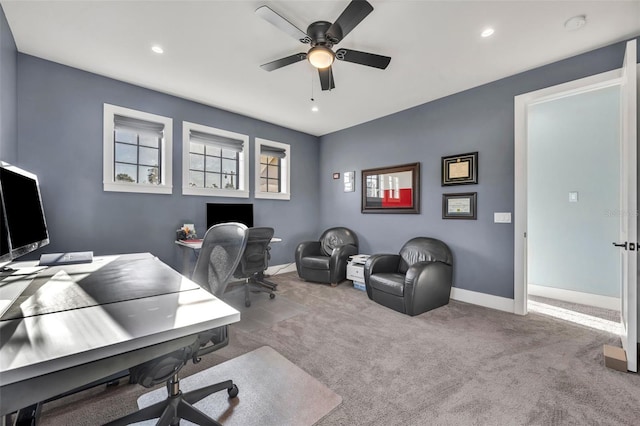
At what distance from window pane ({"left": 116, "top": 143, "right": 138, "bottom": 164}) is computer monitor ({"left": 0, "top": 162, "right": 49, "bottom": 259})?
1777mm

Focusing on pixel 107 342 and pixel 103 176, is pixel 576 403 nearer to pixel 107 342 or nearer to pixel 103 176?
pixel 107 342

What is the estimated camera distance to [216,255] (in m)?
1.75

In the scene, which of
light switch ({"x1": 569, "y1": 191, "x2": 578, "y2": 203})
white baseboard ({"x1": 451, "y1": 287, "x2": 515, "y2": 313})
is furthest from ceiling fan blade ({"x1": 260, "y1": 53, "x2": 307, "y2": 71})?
light switch ({"x1": 569, "y1": 191, "x2": 578, "y2": 203})

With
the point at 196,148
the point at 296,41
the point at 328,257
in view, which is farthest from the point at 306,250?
the point at 296,41

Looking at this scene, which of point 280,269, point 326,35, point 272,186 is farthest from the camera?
point 272,186

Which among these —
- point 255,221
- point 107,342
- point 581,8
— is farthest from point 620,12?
point 255,221

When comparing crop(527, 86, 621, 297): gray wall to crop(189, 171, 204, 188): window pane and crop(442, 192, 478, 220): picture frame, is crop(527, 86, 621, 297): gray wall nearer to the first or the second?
crop(442, 192, 478, 220): picture frame

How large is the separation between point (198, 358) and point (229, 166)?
3.61 metres

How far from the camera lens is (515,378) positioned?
1.88 m

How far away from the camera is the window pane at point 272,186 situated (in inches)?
199

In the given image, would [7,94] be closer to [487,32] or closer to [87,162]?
[87,162]

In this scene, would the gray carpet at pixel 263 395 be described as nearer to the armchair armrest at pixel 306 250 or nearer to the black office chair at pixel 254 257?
the black office chair at pixel 254 257

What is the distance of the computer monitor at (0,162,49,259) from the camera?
1.40 metres

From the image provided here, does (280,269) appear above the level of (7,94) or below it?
below
